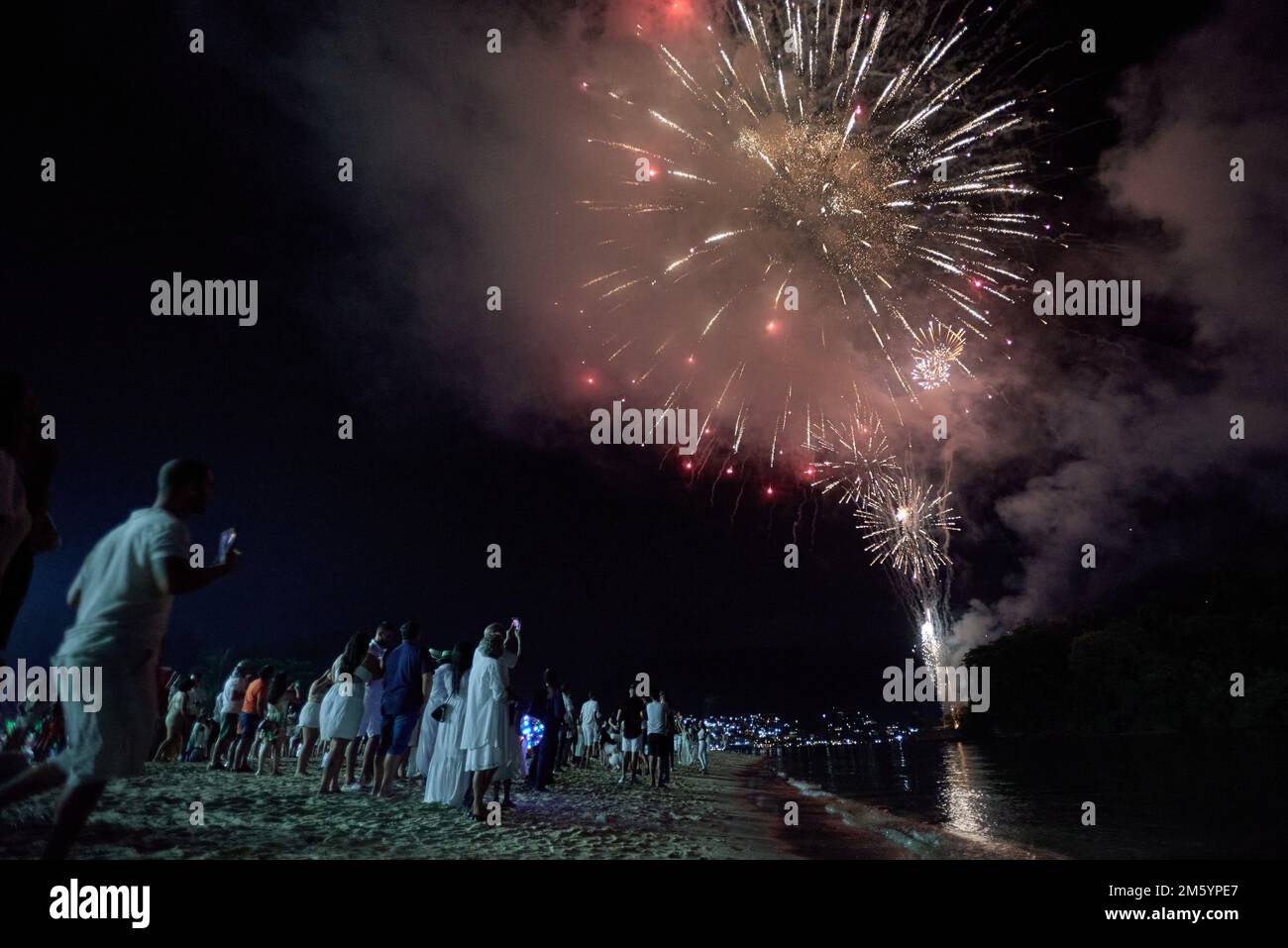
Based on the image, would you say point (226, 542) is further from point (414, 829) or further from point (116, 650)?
point (414, 829)

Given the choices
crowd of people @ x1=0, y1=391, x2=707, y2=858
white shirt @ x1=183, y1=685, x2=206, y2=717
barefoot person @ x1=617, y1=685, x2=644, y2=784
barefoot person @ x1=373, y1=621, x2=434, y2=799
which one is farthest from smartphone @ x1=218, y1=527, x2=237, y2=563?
white shirt @ x1=183, y1=685, x2=206, y2=717

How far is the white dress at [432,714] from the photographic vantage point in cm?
862

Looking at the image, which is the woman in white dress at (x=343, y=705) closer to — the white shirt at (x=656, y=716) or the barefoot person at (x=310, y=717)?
the barefoot person at (x=310, y=717)

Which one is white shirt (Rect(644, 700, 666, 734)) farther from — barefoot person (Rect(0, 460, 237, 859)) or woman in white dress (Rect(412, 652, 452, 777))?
barefoot person (Rect(0, 460, 237, 859))

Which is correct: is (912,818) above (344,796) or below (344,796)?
below

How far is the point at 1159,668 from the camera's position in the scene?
245ft

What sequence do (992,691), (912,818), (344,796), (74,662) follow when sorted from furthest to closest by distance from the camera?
(992,691) < (912,818) < (344,796) < (74,662)

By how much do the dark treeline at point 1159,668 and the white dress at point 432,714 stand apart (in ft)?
281

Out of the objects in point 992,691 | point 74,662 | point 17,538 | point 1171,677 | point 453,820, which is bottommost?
point 992,691

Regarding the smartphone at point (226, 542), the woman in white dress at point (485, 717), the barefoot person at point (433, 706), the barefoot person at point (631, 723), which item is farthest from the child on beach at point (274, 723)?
→ the smartphone at point (226, 542)
